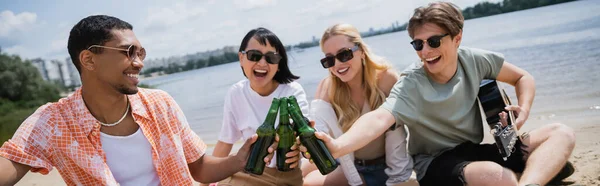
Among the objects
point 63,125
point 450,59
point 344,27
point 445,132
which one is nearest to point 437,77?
point 450,59

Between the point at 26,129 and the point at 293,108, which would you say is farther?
the point at 293,108

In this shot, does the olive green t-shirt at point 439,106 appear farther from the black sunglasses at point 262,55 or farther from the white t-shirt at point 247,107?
the black sunglasses at point 262,55

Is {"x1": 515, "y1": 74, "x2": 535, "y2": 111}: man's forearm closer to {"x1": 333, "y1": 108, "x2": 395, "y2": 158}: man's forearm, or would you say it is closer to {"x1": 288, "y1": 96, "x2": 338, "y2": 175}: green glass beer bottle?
{"x1": 333, "y1": 108, "x2": 395, "y2": 158}: man's forearm

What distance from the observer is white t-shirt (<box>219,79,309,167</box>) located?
15.0ft

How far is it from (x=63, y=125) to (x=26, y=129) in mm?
208

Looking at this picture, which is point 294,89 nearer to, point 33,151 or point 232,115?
point 232,115

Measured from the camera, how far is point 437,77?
14.1ft

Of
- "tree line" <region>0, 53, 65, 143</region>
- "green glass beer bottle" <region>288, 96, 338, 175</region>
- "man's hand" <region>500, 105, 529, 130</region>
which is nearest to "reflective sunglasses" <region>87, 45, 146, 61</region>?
"green glass beer bottle" <region>288, 96, 338, 175</region>

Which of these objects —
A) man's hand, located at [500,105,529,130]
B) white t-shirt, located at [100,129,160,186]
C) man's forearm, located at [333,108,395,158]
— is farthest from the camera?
man's hand, located at [500,105,529,130]

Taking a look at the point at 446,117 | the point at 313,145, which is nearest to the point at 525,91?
the point at 446,117

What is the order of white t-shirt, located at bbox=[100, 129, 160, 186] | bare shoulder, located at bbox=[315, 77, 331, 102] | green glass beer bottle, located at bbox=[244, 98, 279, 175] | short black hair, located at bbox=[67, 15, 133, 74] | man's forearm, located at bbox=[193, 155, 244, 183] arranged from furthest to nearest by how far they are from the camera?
bare shoulder, located at bbox=[315, 77, 331, 102] → man's forearm, located at bbox=[193, 155, 244, 183] → green glass beer bottle, located at bbox=[244, 98, 279, 175] → white t-shirt, located at bbox=[100, 129, 160, 186] → short black hair, located at bbox=[67, 15, 133, 74]

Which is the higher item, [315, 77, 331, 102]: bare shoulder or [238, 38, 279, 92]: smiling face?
[238, 38, 279, 92]: smiling face

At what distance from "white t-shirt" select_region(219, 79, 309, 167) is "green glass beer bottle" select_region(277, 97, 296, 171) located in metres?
0.99

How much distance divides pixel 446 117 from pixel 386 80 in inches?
32.8
